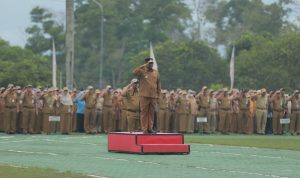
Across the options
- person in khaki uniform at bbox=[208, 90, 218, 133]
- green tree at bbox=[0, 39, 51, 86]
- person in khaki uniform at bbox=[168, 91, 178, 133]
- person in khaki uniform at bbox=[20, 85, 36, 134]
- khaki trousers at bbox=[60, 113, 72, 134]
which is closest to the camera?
person in khaki uniform at bbox=[20, 85, 36, 134]

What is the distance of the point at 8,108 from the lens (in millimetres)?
36969

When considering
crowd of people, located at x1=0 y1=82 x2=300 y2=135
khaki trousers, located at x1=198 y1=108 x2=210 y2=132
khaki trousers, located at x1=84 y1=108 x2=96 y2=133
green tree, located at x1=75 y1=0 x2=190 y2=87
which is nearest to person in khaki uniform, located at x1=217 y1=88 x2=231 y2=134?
crowd of people, located at x1=0 y1=82 x2=300 y2=135

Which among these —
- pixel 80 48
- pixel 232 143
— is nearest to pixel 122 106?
pixel 232 143

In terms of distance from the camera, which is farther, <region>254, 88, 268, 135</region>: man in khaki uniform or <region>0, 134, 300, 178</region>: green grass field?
<region>254, 88, 268, 135</region>: man in khaki uniform

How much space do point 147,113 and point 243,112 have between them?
54.3 feet

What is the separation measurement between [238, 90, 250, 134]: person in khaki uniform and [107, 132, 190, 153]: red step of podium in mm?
16521

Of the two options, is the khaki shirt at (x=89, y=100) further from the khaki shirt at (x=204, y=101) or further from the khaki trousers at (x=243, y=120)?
the khaki trousers at (x=243, y=120)

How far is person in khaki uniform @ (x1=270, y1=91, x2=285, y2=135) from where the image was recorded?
40.8 metres

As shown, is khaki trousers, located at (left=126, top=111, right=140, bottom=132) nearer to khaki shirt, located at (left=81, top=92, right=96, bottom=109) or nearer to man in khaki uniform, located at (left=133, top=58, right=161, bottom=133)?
khaki shirt, located at (left=81, top=92, right=96, bottom=109)

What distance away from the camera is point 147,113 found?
2492 centimetres

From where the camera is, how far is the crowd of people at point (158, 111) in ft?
122

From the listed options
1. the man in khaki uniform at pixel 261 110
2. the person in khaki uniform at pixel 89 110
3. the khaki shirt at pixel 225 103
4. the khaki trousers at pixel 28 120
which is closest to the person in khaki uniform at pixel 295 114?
the man in khaki uniform at pixel 261 110

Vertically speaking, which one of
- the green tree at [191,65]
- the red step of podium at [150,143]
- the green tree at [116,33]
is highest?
the green tree at [116,33]

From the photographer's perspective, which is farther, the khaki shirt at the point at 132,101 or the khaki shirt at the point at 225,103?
the khaki shirt at the point at 225,103
